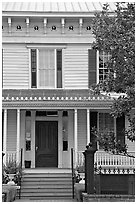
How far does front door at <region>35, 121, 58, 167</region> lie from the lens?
18.8 meters

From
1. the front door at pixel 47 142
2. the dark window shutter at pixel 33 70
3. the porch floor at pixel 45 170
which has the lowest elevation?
the porch floor at pixel 45 170

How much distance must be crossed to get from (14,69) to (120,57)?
30.9 ft

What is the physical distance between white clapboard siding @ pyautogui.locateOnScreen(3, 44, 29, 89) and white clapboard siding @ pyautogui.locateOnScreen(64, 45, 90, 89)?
5.59 feet

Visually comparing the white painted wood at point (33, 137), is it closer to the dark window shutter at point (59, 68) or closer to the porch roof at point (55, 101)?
the porch roof at point (55, 101)

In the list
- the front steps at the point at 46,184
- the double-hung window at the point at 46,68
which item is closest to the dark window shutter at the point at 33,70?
the double-hung window at the point at 46,68

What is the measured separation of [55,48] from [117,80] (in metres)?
8.93

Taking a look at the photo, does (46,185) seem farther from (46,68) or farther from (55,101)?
(46,68)

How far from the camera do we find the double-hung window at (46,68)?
19.1 meters

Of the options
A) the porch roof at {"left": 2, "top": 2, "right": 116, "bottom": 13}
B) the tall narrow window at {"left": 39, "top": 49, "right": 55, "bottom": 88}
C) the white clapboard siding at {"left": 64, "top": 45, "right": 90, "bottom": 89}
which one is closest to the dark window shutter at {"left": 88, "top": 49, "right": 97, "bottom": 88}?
the white clapboard siding at {"left": 64, "top": 45, "right": 90, "bottom": 89}

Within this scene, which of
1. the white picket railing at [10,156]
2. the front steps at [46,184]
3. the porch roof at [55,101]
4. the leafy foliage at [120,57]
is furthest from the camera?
the porch roof at [55,101]

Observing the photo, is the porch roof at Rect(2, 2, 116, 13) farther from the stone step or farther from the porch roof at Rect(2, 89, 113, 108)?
the stone step

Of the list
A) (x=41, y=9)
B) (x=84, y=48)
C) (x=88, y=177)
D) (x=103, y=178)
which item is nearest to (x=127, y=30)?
(x=88, y=177)

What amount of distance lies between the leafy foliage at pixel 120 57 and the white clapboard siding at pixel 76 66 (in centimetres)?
782

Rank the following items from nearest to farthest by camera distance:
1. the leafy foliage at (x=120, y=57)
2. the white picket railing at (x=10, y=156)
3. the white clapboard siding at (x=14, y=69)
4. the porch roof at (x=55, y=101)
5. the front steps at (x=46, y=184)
Answer: the leafy foliage at (x=120, y=57), the front steps at (x=46, y=184), the white picket railing at (x=10, y=156), the porch roof at (x=55, y=101), the white clapboard siding at (x=14, y=69)
